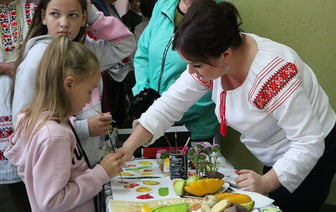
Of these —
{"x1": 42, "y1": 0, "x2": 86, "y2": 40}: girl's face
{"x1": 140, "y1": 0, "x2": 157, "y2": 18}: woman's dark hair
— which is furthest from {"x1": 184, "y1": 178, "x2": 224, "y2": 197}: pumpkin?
{"x1": 140, "y1": 0, "x2": 157, "y2": 18}: woman's dark hair

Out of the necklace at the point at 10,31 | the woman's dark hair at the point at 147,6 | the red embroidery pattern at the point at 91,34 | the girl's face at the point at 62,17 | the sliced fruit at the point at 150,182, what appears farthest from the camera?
the woman's dark hair at the point at 147,6

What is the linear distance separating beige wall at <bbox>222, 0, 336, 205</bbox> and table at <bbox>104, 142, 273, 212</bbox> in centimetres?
89

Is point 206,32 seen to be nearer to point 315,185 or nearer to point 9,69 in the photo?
point 315,185

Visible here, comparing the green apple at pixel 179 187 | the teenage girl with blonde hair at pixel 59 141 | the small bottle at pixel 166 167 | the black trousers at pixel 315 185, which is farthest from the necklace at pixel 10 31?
the black trousers at pixel 315 185

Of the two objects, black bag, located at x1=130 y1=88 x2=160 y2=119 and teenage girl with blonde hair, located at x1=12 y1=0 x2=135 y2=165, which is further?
black bag, located at x1=130 y1=88 x2=160 y2=119

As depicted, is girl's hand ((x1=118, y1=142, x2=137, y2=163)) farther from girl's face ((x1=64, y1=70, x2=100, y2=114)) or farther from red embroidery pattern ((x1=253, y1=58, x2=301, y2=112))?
red embroidery pattern ((x1=253, y1=58, x2=301, y2=112))

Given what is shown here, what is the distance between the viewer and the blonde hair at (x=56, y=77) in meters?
1.23

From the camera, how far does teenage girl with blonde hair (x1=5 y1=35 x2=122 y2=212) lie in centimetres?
114

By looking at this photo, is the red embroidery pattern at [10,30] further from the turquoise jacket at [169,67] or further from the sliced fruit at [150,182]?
the sliced fruit at [150,182]

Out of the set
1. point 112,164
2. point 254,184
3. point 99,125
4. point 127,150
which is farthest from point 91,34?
point 254,184

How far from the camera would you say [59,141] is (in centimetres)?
115

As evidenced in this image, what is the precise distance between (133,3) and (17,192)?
1.81 m

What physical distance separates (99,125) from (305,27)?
125cm

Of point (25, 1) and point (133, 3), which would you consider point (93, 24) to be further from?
point (133, 3)
